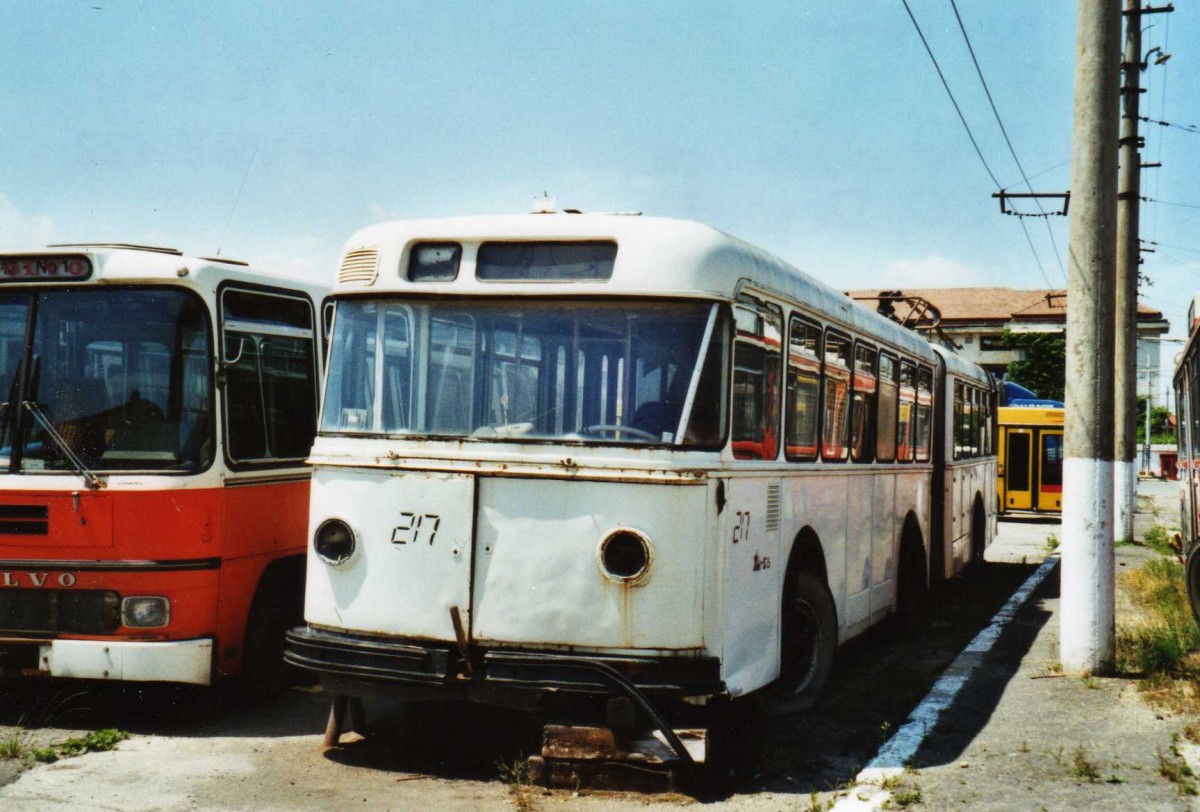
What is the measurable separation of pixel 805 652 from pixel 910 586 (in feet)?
13.7

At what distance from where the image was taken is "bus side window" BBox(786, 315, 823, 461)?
7609 mm

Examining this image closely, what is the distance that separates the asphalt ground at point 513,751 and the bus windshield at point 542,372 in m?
1.81

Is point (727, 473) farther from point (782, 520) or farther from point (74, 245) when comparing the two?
point (74, 245)

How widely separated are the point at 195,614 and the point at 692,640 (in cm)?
320

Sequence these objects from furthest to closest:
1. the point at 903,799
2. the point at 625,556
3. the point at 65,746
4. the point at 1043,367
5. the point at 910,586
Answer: the point at 1043,367, the point at 910,586, the point at 65,746, the point at 625,556, the point at 903,799

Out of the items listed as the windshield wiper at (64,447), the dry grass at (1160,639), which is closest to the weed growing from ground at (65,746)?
the windshield wiper at (64,447)

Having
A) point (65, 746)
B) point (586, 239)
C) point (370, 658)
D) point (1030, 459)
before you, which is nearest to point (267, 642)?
point (65, 746)

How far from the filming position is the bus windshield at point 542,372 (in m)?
6.22

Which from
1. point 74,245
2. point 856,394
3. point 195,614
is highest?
point 74,245

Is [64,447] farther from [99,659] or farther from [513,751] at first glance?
[513,751]

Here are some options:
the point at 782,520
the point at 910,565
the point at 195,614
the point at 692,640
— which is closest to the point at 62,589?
the point at 195,614

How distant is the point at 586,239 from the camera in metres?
6.39

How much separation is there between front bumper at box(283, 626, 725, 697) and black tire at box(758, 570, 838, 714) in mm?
1905

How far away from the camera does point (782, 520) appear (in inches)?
290
